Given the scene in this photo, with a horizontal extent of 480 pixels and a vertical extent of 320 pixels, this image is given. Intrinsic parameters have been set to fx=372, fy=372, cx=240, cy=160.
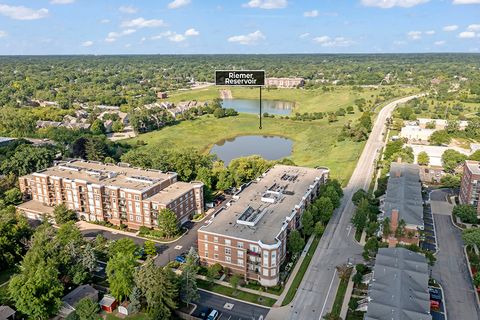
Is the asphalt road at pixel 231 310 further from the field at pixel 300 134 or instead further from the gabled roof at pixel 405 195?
the field at pixel 300 134

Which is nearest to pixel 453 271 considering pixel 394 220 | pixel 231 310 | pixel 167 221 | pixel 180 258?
pixel 394 220

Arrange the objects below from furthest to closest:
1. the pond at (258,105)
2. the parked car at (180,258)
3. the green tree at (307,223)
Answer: the pond at (258,105)
the green tree at (307,223)
the parked car at (180,258)

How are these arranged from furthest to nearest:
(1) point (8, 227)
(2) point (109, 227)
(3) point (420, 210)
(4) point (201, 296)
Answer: (2) point (109, 227) < (3) point (420, 210) < (1) point (8, 227) < (4) point (201, 296)

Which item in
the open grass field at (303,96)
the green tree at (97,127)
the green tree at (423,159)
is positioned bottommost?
the green tree at (423,159)

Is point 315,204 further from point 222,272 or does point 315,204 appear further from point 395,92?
point 395,92

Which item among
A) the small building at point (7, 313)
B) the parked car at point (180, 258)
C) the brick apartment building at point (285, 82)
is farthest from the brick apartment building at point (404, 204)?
the brick apartment building at point (285, 82)

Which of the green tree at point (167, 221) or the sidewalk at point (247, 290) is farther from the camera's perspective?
the green tree at point (167, 221)

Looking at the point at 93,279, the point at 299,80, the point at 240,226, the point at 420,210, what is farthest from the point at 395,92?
the point at 93,279
